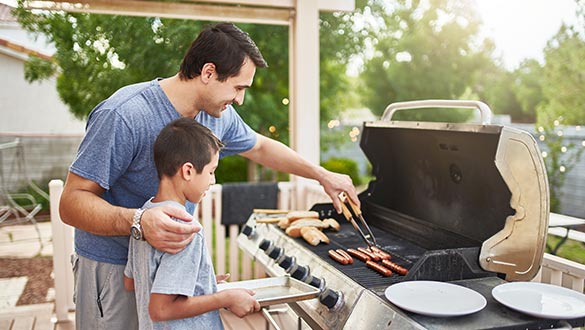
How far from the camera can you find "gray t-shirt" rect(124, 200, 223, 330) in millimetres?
1343

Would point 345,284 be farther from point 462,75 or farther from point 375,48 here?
point 462,75

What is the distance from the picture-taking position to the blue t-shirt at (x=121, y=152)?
4.86 ft

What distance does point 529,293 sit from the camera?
1.57 m

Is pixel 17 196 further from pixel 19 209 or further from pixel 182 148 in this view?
pixel 182 148

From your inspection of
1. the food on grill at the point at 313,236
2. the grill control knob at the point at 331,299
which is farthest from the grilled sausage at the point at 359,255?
the grill control knob at the point at 331,299

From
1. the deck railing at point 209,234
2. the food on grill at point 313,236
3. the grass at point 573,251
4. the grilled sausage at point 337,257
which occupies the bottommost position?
the grass at point 573,251

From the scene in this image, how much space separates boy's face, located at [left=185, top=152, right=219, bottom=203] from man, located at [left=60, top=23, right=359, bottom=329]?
0.54 feet

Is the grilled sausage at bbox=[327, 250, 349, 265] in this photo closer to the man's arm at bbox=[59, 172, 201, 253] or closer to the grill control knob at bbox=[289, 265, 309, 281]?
the grill control knob at bbox=[289, 265, 309, 281]

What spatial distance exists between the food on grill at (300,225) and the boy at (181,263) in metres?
0.85

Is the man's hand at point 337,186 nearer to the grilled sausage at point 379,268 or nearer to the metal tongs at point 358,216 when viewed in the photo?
the metal tongs at point 358,216

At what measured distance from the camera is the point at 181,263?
1.37 meters

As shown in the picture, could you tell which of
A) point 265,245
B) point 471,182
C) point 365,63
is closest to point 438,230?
point 471,182

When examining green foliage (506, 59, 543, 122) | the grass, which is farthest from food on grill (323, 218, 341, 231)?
green foliage (506, 59, 543, 122)

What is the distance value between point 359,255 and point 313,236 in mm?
268
